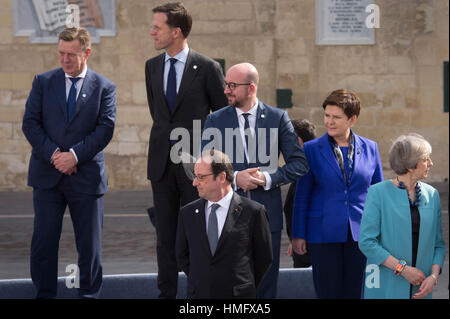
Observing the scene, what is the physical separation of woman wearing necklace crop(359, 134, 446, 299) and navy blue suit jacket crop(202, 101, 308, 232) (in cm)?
85

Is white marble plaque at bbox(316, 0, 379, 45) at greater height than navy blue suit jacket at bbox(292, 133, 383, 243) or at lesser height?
greater

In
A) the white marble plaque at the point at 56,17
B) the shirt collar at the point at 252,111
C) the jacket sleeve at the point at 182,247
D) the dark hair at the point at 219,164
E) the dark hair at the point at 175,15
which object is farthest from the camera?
the white marble plaque at the point at 56,17

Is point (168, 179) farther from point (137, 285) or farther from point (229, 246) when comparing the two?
point (229, 246)

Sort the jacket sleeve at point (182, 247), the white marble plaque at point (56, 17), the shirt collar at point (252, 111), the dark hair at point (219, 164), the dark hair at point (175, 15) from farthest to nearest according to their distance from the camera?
the white marble plaque at point (56, 17)
the dark hair at point (175, 15)
the shirt collar at point (252, 111)
the jacket sleeve at point (182, 247)
the dark hair at point (219, 164)

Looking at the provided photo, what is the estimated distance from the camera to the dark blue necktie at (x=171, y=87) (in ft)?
21.7

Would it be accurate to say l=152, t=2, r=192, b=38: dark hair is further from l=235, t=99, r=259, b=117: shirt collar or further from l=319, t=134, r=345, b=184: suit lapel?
l=319, t=134, r=345, b=184: suit lapel

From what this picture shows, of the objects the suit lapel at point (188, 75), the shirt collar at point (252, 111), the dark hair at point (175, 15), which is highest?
the dark hair at point (175, 15)

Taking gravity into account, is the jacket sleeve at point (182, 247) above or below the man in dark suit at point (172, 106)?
below

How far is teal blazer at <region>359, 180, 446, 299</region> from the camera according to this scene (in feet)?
17.6

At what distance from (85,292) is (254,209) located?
167 centimetres

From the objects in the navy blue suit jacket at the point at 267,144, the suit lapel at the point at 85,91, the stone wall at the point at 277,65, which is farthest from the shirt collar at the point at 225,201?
the stone wall at the point at 277,65

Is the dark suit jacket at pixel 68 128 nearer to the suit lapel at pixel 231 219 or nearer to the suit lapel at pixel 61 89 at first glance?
the suit lapel at pixel 61 89

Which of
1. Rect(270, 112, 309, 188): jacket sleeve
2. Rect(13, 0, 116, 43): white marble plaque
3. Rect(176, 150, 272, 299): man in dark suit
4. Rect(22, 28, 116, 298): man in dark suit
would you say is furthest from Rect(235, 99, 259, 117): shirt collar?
Rect(13, 0, 116, 43): white marble plaque

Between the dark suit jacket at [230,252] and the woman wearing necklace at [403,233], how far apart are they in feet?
1.81
